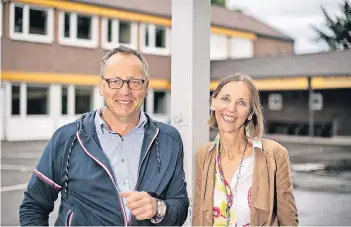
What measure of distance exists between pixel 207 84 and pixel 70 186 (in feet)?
2.18

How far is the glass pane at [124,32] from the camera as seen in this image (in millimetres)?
9407

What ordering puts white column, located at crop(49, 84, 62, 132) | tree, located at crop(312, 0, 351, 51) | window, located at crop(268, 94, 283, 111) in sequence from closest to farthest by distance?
tree, located at crop(312, 0, 351, 51) → white column, located at crop(49, 84, 62, 132) → window, located at crop(268, 94, 283, 111)

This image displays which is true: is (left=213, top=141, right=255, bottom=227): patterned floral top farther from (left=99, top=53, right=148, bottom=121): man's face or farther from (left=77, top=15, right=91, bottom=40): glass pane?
(left=77, top=15, right=91, bottom=40): glass pane

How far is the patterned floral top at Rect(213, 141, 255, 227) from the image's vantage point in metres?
1.35

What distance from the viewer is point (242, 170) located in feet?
4.51

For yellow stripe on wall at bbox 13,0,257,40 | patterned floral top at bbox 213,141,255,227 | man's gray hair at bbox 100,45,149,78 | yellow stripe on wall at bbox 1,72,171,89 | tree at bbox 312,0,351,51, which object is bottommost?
patterned floral top at bbox 213,141,255,227

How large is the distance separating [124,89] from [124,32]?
8500mm

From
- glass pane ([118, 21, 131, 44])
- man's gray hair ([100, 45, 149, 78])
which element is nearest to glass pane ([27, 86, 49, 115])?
glass pane ([118, 21, 131, 44])

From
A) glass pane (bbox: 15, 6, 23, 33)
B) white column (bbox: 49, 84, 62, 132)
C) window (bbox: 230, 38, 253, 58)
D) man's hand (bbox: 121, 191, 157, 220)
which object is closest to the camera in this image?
man's hand (bbox: 121, 191, 157, 220)

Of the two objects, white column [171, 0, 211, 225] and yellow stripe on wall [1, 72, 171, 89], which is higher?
yellow stripe on wall [1, 72, 171, 89]

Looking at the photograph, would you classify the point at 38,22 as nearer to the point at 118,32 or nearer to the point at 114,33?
the point at 114,33

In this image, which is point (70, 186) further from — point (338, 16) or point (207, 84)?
point (338, 16)

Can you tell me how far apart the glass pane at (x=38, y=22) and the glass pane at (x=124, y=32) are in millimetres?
1353

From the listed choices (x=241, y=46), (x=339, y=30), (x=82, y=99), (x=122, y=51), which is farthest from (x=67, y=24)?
(x=122, y=51)
